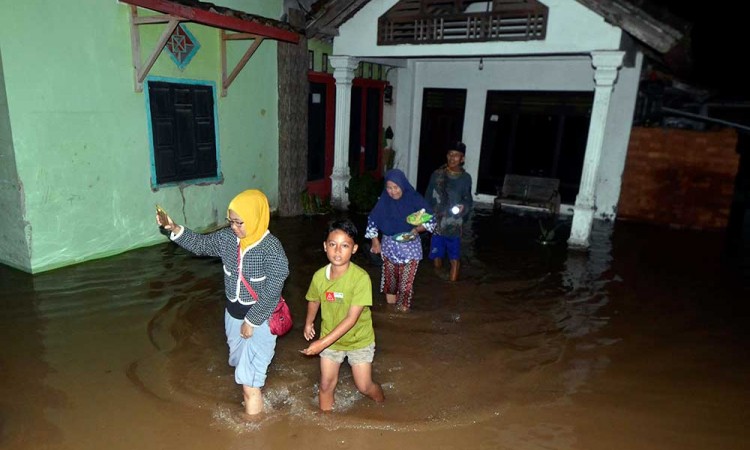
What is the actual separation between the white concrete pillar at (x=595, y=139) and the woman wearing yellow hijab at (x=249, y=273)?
6.51 metres

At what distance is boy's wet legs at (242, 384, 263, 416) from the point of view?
3543 millimetres

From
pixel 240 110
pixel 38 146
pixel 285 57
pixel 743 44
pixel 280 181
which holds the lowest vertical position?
pixel 280 181

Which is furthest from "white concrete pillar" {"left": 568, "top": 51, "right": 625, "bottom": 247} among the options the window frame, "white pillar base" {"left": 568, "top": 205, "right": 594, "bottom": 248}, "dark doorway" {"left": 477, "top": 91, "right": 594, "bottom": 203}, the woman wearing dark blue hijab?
the window frame

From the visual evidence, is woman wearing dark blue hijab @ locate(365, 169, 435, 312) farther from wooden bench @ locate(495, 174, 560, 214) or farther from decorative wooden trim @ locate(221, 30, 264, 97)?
wooden bench @ locate(495, 174, 560, 214)

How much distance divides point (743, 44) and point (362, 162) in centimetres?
1401

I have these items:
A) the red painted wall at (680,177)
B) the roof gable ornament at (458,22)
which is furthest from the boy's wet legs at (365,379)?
the red painted wall at (680,177)

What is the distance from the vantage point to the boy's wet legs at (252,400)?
3.54 meters

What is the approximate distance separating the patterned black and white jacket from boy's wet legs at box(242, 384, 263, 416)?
0.57 metres

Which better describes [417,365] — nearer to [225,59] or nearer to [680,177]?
[225,59]

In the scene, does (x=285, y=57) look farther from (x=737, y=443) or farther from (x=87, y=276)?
(x=737, y=443)

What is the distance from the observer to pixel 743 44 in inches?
640

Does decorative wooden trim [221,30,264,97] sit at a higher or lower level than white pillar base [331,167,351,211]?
higher

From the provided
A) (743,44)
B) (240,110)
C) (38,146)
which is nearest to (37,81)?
(38,146)

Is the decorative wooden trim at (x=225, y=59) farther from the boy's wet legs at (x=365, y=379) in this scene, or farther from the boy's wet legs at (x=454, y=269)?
the boy's wet legs at (x=365, y=379)
